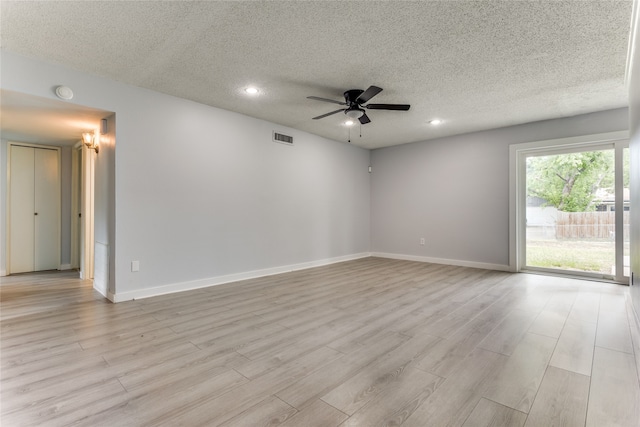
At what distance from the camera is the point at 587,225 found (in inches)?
177

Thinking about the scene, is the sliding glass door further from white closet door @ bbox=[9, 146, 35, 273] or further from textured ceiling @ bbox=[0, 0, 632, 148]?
white closet door @ bbox=[9, 146, 35, 273]

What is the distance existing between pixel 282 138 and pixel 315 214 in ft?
5.16

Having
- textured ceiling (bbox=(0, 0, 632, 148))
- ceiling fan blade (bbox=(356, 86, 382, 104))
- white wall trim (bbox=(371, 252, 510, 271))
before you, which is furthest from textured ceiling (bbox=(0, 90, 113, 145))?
white wall trim (bbox=(371, 252, 510, 271))

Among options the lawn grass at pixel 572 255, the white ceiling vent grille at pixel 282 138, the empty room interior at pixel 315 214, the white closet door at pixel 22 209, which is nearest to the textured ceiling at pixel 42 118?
the empty room interior at pixel 315 214

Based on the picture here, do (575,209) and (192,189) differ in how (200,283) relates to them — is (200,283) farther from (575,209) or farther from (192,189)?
(575,209)

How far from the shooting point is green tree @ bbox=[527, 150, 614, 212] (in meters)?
4.41

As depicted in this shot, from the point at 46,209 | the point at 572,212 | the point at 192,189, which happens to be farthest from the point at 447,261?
the point at 46,209

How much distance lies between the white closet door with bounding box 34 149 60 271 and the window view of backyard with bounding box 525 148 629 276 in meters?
8.53

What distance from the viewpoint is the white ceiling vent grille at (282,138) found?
199 inches

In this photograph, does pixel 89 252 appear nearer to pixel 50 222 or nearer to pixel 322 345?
pixel 50 222

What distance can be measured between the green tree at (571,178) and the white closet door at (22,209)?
876 cm

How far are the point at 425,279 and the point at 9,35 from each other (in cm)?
Result: 539

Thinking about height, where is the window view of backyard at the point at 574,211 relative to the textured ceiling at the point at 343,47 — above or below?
below

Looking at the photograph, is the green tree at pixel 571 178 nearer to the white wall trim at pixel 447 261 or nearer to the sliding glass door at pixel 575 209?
the sliding glass door at pixel 575 209
